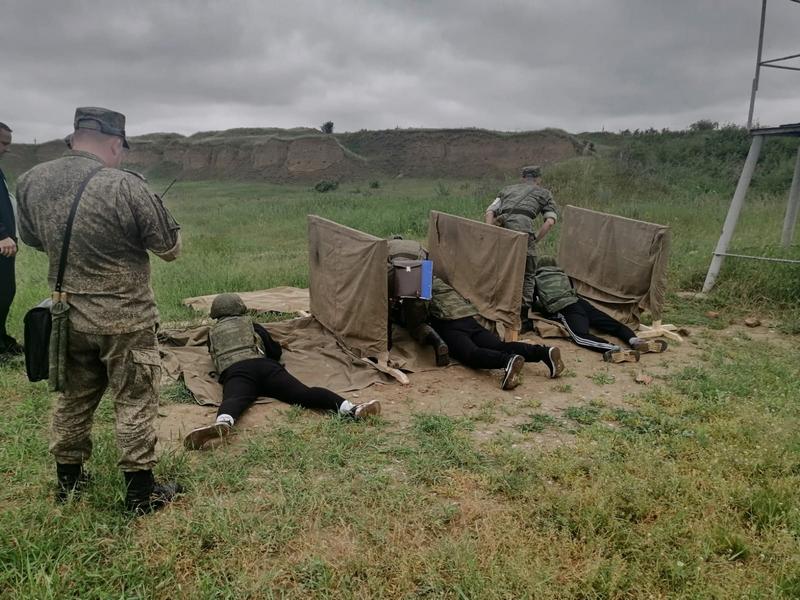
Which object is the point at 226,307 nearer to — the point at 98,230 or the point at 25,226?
the point at 25,226

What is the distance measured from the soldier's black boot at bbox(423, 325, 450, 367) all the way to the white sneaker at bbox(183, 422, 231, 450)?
2310 millimetres

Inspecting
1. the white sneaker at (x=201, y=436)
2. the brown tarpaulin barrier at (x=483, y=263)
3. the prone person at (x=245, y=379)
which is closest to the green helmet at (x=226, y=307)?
the prone person at (x=245, y=379)

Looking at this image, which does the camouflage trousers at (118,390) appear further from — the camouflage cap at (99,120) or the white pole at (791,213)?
the white pole at (791,213)

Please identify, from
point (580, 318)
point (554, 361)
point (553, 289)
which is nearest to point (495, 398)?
point (554, 361)

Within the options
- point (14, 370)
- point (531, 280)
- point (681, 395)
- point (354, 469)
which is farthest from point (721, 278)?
point (14, 370)

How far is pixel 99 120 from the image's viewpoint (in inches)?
105

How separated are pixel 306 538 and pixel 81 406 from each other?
1.31 meters

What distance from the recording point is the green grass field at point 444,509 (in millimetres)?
2469

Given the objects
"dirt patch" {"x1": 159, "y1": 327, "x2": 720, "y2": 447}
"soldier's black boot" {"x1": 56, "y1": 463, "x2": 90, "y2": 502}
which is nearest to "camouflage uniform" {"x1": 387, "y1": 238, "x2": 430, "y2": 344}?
"dirt patch" {"x1": 159, "y1": 327, "x2": 720, "y2": 447}

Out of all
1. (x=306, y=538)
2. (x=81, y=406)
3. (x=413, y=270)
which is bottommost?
(x=306, y=538)

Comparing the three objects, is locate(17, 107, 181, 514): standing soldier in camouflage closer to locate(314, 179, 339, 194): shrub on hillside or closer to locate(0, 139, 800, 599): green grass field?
locate(0, 139, 800, 599): green grass field

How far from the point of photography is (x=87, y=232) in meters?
2.59

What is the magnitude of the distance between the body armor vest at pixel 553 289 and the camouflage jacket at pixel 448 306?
1309 millimetres

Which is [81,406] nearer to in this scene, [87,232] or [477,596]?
[87,232]
